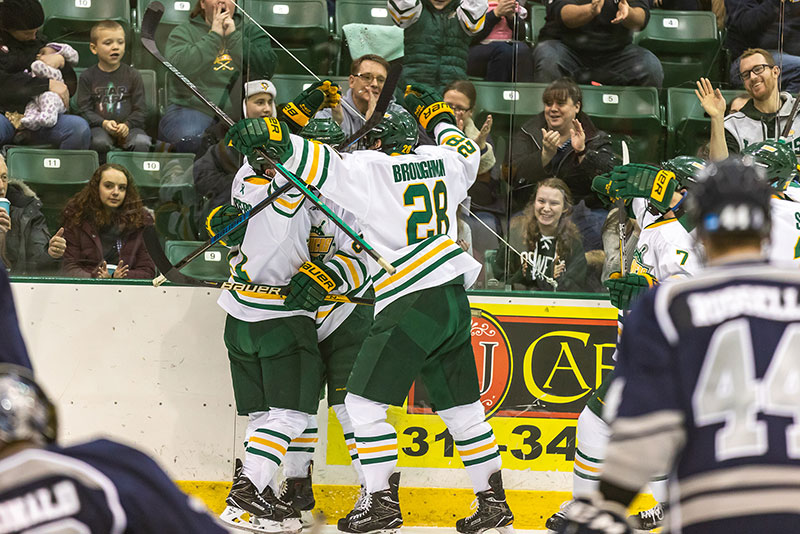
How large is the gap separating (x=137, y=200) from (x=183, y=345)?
2.30ft

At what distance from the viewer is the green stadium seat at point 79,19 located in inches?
201

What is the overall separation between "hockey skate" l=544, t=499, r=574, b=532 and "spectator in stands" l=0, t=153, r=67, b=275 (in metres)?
2.39

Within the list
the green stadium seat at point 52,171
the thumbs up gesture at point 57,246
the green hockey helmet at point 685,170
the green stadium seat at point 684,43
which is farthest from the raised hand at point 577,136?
the thumbs up gesture at point 57,246

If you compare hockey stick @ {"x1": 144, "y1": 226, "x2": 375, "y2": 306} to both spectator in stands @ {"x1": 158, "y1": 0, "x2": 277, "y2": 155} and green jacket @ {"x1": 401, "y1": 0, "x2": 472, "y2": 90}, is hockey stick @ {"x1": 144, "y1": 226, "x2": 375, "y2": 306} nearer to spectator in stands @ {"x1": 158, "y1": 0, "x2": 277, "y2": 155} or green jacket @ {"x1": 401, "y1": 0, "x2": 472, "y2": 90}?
spectator in stands @ {"x1": 158, "y1": 0, "x2": 277, "y2": 155}

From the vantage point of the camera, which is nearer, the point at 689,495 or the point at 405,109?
the point at 689,495

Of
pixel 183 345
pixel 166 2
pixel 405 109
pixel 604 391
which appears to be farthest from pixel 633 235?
pixel 166 2

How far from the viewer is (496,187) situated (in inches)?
197

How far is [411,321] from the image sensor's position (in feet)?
13.7

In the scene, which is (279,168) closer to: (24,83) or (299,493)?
(299,493)

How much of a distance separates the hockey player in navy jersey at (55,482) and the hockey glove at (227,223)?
299 cm

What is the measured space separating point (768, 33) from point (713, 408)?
397 centimetres

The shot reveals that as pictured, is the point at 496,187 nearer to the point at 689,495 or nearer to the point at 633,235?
the point at 633,235

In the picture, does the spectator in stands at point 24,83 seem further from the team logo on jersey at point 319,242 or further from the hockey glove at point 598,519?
the hockey glove at point 598,519

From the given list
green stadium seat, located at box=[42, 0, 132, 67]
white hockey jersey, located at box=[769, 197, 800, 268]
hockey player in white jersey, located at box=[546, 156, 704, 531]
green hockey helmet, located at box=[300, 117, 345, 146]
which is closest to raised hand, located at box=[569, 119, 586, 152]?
hockey player in white jersey, located at box=[546, 156, 704, 531]
